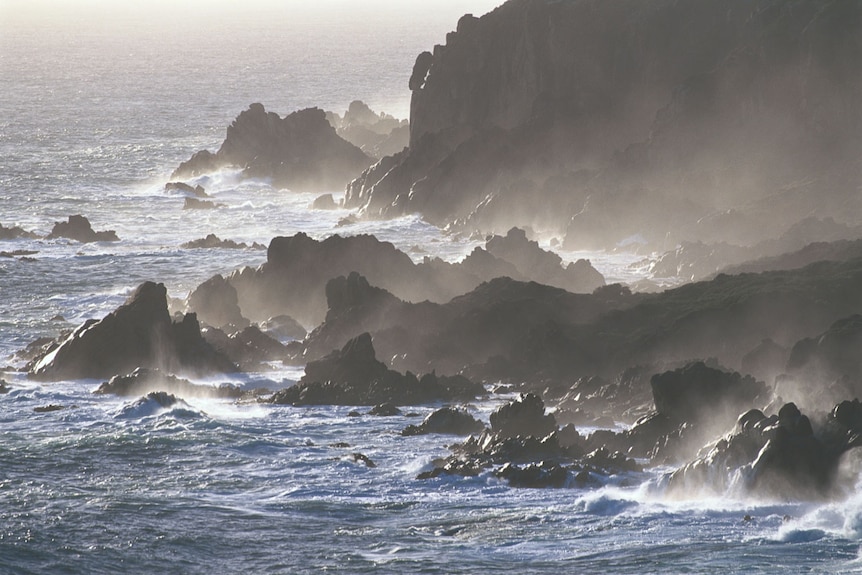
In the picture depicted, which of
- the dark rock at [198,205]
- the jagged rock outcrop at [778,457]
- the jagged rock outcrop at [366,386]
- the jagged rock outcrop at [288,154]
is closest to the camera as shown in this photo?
the jagged rock outcrop at [778,457]

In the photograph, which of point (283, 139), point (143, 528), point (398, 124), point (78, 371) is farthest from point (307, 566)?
point (398, 124)

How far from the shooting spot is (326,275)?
279 ft

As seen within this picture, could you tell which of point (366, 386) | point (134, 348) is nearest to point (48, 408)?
point (134, 348)

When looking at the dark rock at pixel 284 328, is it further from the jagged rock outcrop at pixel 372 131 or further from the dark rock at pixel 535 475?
the jagged rock outcrop at pixel 372 131

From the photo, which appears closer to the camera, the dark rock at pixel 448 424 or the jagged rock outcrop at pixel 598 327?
the dark rock at pixel 448 424

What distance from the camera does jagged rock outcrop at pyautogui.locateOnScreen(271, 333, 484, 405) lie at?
67625 mm

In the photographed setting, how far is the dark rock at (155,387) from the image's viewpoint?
6931 centimetres

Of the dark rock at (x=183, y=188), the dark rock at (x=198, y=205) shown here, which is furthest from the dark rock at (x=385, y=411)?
the dark rock at (x=183, y=188)

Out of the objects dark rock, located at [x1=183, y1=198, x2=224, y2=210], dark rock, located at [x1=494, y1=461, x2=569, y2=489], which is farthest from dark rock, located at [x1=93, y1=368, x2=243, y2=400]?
dark rock, located at [x1=183, y1=198, x2=224, y2=210]

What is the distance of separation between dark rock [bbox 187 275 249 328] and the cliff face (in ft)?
105

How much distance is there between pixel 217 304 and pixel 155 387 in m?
14.0

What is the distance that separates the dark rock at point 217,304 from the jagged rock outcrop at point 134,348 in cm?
775

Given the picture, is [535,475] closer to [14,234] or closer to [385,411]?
[385,411]

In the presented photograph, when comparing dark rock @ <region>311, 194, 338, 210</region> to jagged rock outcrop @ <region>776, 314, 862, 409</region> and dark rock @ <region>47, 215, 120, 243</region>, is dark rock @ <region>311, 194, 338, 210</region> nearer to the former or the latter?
dark rock @ <region>47, 215, 120, 243</region>
